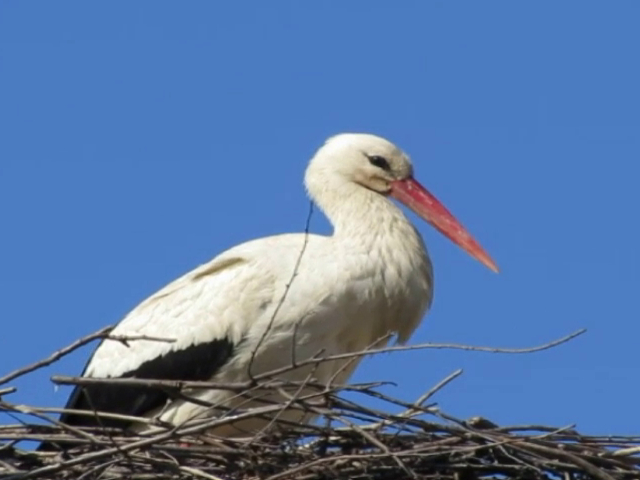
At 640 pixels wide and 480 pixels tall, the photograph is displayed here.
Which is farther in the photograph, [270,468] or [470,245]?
[470,245]

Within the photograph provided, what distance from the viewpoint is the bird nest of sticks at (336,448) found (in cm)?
Result: 691

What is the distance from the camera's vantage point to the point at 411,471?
6969 mm

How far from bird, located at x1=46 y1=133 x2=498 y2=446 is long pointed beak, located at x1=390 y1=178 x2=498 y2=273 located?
1.52 ft

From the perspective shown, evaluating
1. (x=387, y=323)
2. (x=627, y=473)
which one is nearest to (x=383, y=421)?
(x=627, y=473)

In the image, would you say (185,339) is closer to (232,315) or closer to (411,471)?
(232,315)

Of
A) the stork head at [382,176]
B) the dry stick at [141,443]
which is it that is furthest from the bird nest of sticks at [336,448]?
the stork head at [382,176]

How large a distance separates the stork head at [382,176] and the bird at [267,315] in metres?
0.43

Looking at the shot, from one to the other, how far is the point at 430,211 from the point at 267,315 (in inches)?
53.6

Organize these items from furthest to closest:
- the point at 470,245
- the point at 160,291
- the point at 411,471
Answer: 1. the point at 470,245
2. the point at 160,291
3. the point at 411,471

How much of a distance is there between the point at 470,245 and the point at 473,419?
2.08 m

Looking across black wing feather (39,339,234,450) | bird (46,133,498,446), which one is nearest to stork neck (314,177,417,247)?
bird (46,133,498,446)

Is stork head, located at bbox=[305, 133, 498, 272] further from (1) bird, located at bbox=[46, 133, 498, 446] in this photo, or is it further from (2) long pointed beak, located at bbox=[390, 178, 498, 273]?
(1) bird, located at bbox=[46, 133, 498, 446]

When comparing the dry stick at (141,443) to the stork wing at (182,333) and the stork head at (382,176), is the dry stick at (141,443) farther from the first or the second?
the stork head at (382,176)

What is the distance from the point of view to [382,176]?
9258mm
